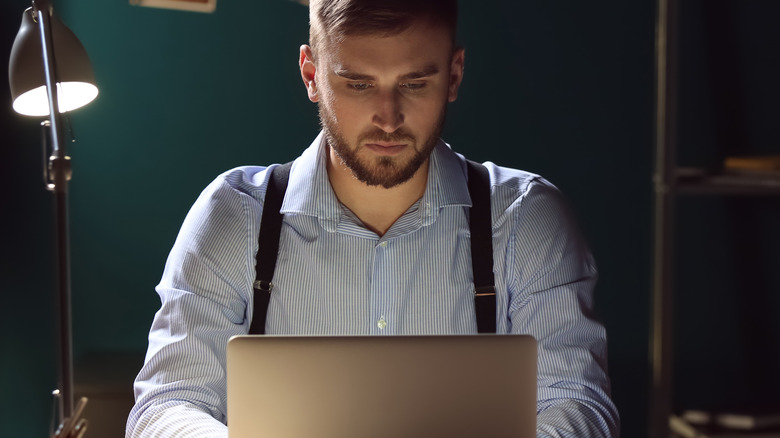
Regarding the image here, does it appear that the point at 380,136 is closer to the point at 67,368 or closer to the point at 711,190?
the point at 711,190

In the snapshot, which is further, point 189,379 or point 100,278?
point 100,278

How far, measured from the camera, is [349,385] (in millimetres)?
1101

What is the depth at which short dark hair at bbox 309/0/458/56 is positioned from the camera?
1700 millimetres

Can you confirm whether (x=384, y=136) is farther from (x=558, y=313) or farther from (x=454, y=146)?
(x=454, y=146)

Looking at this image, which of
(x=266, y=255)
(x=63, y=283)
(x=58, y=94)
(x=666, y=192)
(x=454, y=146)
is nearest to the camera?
(x=63, y=283)

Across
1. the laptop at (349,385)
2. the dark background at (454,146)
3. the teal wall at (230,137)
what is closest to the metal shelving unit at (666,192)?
the laptop at (349,385)

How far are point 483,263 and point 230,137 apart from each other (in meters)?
1.38

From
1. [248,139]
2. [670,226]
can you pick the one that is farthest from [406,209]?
[248,139]

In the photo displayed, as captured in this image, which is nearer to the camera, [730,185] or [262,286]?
[730,185]

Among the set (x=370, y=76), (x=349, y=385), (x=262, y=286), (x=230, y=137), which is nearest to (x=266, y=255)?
(x=262, y=286)

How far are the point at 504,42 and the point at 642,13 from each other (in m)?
0.51

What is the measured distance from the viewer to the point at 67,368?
1045 millimetres

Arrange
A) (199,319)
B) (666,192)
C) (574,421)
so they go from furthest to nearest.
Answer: (199,319), (574,421), (666,192)

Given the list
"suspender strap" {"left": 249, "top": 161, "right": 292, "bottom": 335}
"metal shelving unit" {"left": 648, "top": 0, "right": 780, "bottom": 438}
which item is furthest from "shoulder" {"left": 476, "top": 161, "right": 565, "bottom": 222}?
"metal shelving unit" {"left": 648, "top": 0, "right": 780, "bottom": 438}
